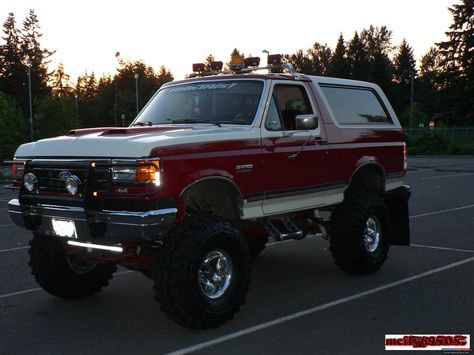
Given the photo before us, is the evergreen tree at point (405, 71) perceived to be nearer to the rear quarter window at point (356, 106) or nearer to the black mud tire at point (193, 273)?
the rear quarter window at point (356, 106)

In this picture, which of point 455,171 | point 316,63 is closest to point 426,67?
point 316,63

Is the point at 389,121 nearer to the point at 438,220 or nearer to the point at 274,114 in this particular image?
the point at 274,114

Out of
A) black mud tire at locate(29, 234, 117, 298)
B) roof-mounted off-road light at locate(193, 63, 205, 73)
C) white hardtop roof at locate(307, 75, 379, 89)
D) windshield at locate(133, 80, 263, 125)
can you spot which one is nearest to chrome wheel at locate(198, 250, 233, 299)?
windshield at locate(133, 80, 263, 125)

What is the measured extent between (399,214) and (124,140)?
4.48 metres

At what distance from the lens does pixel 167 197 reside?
4980 millimetres

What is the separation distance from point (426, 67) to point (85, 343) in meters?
129

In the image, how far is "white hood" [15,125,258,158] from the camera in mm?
4988

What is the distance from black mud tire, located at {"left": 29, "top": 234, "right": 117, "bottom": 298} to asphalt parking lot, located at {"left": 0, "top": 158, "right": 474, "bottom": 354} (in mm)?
154

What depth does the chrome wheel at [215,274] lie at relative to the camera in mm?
5387

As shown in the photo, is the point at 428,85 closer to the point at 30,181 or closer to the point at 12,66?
the point at 12,66

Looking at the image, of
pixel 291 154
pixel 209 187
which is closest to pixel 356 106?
pixel 291 154

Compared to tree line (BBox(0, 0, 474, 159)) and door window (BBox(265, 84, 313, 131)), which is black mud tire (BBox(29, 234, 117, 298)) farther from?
tree line (BBox(0, 0, 474, 159))

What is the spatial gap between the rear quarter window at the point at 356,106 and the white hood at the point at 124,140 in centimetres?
175

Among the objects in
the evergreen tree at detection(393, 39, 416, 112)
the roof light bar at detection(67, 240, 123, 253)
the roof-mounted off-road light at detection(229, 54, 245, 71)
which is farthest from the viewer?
the evergreen tree at detection(393, 39, 416, 112)
